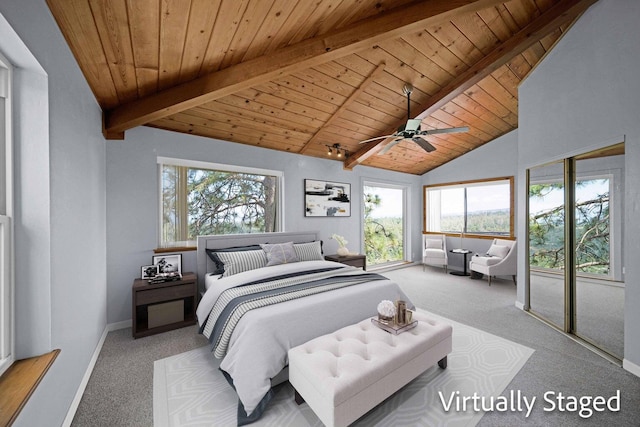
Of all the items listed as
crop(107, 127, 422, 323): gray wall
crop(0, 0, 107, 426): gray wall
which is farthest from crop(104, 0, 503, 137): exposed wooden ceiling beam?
crop(107, 127, 422, 323): gray wall

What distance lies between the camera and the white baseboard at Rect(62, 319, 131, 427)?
1655 mm

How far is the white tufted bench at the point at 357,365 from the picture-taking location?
1.46 meters

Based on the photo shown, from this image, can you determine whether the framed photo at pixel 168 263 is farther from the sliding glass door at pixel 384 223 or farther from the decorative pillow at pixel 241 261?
the sliding glass door at pixel 384 223

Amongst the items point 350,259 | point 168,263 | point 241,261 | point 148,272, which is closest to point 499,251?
point 350,259

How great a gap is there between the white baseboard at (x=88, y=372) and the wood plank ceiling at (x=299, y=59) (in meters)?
2.20

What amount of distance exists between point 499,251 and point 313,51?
4.99 m

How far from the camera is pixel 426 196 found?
6883 mm

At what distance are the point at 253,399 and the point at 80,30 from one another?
2.67 meters

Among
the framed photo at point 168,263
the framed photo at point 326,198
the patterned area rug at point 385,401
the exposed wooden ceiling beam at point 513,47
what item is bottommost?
the patterned area rug at point 385,401

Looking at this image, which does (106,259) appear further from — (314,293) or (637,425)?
(637,425)

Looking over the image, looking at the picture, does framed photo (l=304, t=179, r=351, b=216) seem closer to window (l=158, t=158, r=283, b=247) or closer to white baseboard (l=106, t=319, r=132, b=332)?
window (l=158, t=158, r=283, b=247)

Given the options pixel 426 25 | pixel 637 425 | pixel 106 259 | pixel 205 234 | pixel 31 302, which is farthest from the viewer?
pixel 205 234

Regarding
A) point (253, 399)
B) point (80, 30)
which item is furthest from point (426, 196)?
point (80, 30)

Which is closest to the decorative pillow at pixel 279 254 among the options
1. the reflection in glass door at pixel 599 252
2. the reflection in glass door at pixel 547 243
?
the reflection in glass door at pixel 547 243
